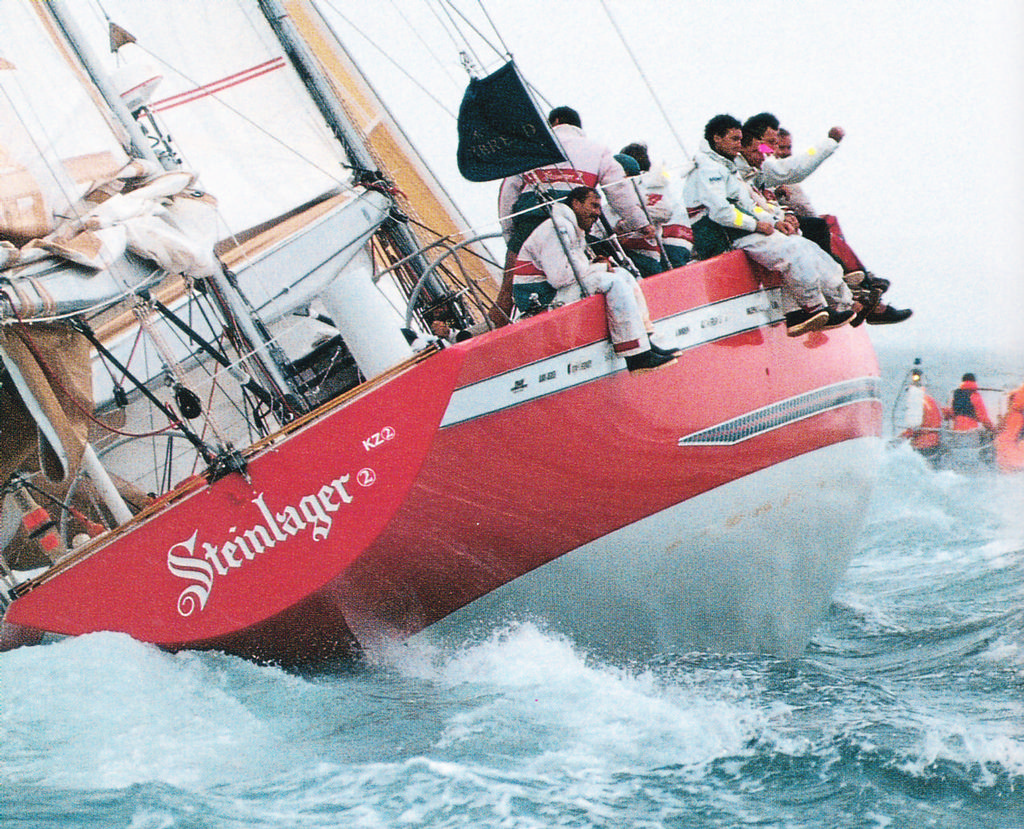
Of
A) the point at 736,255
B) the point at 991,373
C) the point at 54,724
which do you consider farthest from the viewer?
the point at 991,373

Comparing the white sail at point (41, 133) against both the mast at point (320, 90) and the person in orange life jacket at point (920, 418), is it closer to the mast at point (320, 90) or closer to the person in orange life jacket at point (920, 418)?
the mast at point (320, 90)

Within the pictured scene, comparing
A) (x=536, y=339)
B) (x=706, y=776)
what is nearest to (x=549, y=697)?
(x=706, y=776)

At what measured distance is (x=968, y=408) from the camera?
50.9ft

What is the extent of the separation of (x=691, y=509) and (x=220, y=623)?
A: 2.26 metres

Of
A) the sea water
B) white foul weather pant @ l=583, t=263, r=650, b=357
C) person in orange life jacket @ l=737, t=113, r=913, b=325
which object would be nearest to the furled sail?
person in orange life jacket @ l=737, t=113, r=913, b=325

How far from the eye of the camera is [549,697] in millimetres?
5309

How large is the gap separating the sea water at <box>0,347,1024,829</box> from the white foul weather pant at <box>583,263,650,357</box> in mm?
1383

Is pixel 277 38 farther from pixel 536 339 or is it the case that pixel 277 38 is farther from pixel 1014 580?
pixel 1014 580

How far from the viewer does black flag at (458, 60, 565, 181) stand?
5645 mm

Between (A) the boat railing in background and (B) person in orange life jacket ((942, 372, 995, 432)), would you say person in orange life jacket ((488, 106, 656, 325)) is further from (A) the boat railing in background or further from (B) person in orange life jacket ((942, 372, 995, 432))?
(B) person in orange life jacket ((942, 372, 995, 432))

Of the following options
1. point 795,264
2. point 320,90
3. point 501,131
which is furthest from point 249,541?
point 320,90

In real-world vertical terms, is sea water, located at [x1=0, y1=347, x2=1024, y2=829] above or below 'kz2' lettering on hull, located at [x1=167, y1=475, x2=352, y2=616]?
below

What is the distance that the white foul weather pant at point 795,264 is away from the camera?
616 centimetres

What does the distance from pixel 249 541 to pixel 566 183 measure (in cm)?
230
